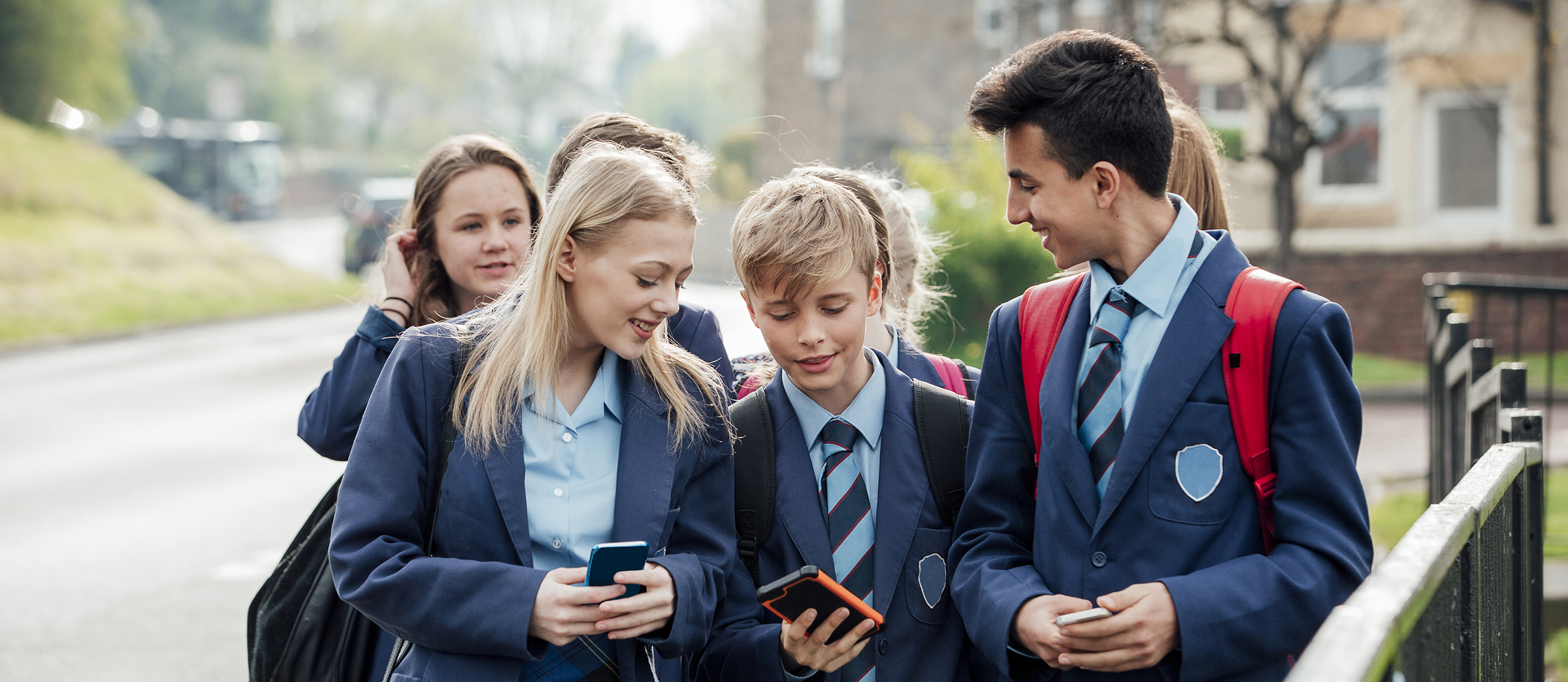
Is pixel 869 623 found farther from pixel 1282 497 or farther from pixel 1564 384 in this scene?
pixel 1564 384

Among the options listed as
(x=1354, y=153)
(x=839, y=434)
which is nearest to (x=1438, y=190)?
(x=1354, y=153)

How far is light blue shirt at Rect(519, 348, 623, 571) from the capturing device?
2.33 meters

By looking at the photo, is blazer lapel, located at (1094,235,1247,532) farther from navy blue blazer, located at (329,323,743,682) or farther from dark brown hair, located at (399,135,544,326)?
dark brown hair, located at (399,135,544,326)

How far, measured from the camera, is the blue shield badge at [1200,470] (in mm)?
2123

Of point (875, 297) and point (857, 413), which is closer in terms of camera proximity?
point (857, 413)

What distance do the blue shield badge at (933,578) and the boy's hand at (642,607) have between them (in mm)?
513

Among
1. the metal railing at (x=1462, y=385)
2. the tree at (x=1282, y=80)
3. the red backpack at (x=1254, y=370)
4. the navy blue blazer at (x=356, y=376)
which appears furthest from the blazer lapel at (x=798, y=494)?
the tree at (x=1282, y=80)

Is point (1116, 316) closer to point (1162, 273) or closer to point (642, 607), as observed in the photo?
point (1162, 273)

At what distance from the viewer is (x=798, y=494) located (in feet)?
8.23

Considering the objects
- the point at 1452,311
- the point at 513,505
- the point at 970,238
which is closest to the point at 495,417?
the point at 513,505

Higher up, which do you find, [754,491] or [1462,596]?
[754,491]

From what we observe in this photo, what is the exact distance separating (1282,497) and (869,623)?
2.36 feet

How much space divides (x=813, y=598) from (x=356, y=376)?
1.33 metres

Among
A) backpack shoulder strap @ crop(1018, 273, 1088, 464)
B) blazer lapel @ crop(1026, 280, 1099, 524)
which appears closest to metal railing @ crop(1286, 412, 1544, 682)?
blazer lapel @ crop(1026, 280, 1099, 524)
